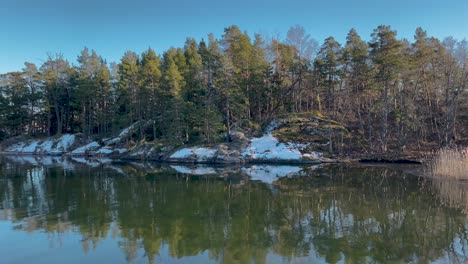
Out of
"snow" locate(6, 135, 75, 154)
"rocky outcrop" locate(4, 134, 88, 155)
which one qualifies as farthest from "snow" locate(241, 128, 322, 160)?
"snow" locate(6, 135, 75, 154)

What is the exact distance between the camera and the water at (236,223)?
312 inches

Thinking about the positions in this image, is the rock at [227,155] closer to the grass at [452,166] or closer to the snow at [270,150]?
the snow at [270,150]

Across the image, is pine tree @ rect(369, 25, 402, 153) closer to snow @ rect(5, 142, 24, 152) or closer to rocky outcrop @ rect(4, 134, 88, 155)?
rocky outcrop @ rect(4, 134, 88, 155)

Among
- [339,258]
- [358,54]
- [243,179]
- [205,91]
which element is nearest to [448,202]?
[339,258]

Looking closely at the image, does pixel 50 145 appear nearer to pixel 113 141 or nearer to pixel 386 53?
pixel 113 141

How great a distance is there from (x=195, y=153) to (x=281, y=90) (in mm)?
15431

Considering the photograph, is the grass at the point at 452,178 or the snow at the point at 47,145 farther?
the snow at the point at 47,145

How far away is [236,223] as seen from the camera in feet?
35.0

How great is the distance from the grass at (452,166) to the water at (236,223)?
61.8 inches

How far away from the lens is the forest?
32.3m

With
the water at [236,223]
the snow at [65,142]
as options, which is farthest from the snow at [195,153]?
the snow at [65,142]

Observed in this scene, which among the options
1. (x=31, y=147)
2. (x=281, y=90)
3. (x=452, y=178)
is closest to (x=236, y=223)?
(x=452, y=178)

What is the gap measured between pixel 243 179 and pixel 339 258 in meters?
13.6

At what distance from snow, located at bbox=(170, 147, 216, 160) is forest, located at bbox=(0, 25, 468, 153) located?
82.4 inches
